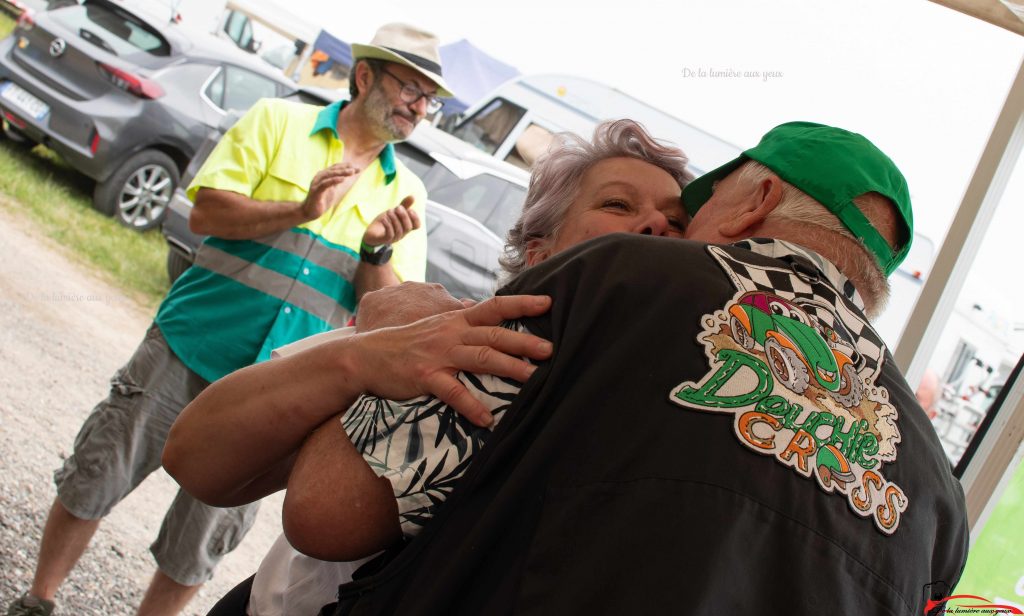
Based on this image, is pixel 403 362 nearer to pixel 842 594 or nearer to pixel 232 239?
pixel 842 594

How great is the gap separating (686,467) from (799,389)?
16 cm

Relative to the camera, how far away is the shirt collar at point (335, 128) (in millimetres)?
2676

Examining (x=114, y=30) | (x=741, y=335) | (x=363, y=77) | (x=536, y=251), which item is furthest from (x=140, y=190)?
(x=741, y=335)

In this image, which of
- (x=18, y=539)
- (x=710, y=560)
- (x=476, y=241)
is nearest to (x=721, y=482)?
(x=710, y=560)

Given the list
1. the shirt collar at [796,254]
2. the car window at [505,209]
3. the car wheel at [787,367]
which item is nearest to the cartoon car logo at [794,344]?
the car wheel at [787,367]

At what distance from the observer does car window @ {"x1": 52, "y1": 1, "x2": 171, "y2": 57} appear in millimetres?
5660

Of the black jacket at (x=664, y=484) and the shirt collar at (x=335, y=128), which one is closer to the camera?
the black jacket at (x=664, y=484)

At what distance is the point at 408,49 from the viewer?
9.09ft

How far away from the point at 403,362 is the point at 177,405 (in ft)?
5.80

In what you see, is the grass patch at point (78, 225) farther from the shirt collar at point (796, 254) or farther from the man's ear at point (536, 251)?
the shirt collar at point (796, 254)

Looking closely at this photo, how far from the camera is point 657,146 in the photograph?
166 cm

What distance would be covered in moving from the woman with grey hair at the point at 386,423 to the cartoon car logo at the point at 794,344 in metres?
0.26

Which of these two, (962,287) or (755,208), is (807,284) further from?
(962,287)

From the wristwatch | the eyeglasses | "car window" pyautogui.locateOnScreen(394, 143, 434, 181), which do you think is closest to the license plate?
"car window" pyautogui.locateOnScreen(394, 143, 434, 181)
